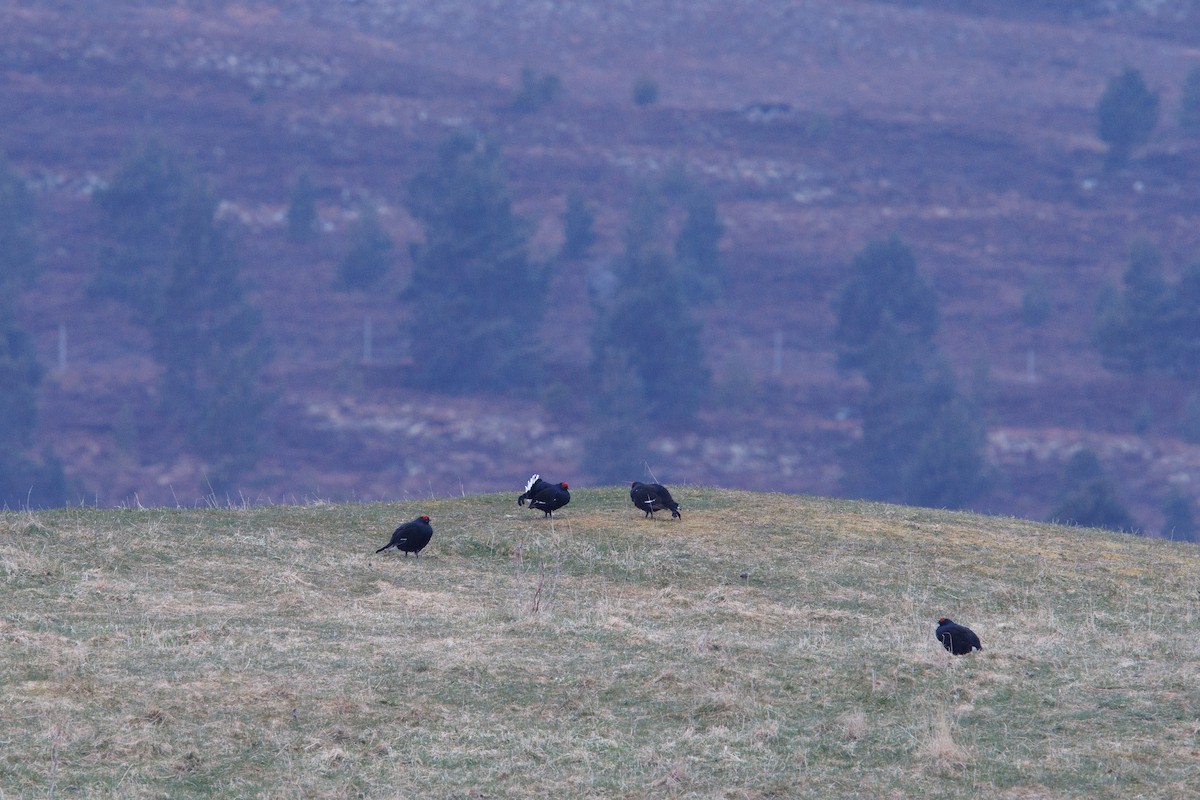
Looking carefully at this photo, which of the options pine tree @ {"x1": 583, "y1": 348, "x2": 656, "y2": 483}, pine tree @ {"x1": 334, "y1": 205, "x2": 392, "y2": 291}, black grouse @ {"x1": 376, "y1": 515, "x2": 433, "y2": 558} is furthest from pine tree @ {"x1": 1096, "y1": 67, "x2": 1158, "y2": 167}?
black grouse @ {"x1": 376, "y1": 515, "x2": 433, "y2": 558}

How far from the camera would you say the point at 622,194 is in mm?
126500

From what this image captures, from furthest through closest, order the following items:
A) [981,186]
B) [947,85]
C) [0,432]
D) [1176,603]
Answer: [947,85] < [981,186] < [0,432] < [1176,603]

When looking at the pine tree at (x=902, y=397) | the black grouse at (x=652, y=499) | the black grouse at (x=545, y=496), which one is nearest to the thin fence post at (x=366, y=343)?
the pine tree at (x=902, y=397)

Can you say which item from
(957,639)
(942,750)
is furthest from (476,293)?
(942,750)

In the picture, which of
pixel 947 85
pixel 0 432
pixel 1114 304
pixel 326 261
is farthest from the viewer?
pixel 947 85

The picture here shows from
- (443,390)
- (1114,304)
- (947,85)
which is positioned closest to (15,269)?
(443,390)

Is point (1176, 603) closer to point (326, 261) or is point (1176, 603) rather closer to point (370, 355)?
point (370, 355)

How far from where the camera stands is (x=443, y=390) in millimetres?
102125

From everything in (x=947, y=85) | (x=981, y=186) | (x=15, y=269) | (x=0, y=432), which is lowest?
(x=0, y=432)

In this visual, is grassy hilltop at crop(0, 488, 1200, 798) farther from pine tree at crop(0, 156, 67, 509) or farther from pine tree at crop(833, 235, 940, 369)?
pine tree at crop(833, 235, 940, 369)

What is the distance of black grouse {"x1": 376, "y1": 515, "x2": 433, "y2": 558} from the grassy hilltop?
0.18 m

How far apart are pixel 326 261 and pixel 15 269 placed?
22564mm

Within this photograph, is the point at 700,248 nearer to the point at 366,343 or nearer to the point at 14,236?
the point at 366,343

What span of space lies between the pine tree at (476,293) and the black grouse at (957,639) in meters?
86.7
